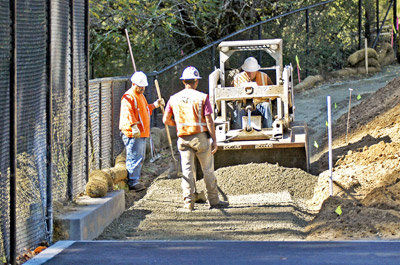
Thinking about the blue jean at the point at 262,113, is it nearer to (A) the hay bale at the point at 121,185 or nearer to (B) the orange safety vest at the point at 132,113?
(B) the orange safety vest at the point at 132,113

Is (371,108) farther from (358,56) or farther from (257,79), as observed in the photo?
(358,56)

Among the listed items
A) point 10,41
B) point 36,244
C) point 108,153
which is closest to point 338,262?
point 36,244

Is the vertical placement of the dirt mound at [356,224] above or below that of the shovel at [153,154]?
below

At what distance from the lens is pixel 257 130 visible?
1373 cm

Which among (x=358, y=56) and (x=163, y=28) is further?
(x=358, y=56)

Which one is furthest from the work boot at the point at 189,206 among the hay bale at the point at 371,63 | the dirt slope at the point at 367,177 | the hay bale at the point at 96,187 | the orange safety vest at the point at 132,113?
the hay bale at the point at 371,63

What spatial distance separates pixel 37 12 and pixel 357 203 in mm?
4897

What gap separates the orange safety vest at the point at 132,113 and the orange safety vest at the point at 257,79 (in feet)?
6.57

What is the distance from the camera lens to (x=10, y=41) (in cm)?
732

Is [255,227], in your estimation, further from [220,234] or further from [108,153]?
[108,153]

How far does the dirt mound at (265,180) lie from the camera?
42.0 feet

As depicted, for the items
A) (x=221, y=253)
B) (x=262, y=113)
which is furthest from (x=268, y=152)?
(x=221, y=253)

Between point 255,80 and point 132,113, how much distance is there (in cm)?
266

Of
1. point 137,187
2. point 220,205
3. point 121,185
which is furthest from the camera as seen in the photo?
point 137,187
